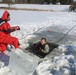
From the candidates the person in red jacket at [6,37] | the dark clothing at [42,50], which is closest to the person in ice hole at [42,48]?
the dark clothing at [42,50]

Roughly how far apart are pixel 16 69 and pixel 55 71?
33.6 inches

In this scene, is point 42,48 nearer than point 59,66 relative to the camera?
No

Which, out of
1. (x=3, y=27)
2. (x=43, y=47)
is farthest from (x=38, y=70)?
(x=3, y=27)

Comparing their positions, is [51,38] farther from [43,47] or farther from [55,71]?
[55,71]

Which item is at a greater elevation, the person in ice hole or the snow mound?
the person in ice hole

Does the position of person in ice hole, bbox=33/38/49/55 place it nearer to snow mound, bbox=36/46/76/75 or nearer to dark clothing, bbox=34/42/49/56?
dark clothing, bbox=34/42/49/56

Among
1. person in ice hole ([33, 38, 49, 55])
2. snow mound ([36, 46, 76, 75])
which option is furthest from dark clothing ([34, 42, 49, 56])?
snow mound ([36, 46, 76, 75])

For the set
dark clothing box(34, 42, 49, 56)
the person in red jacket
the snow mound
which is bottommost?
the snow mound

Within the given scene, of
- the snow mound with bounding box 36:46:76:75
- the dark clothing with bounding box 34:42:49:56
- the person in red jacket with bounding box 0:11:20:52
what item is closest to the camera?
the snow mound with bounding box 36:46:76:75

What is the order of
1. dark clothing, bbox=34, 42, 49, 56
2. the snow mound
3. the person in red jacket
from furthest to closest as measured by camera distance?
dark clothing, bbox=34, 42, 49, 56
the person in red jacket
the snow mound

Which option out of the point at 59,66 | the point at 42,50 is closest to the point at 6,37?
the point at 42,50

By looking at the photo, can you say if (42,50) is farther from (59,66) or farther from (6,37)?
(6,37)

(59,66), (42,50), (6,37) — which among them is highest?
(6,37)

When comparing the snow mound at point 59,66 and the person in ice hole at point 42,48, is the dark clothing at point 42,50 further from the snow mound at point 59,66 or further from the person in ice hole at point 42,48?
the snow mound at point 59,66
